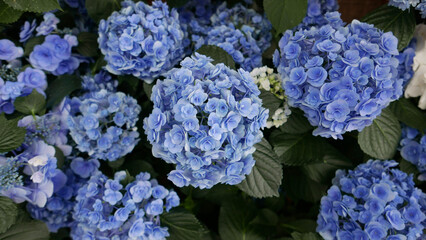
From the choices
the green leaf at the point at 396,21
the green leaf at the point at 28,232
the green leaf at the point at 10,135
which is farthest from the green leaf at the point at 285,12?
the green leaf at the point at 28,232

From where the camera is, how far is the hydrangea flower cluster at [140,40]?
831 millimetres

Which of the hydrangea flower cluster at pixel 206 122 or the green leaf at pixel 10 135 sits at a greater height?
the hydrangea flower cluster at pixel 206 122

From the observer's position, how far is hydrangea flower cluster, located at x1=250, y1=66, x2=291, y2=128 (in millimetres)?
807

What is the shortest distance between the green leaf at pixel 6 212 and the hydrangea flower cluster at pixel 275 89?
1.93 ft

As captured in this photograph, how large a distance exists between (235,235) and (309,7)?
2.19ft

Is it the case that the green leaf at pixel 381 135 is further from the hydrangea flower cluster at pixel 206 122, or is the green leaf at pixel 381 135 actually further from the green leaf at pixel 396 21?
the hydrangea flower cluster at pixel 206 122

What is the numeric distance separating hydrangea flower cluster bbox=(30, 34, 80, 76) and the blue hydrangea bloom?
0.08 feet

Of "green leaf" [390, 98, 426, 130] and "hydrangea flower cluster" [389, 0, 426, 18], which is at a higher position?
"hydrangea flower cluster" [389, 0, 426, 18]

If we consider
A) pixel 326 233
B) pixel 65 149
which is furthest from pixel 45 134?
pixel 326 233

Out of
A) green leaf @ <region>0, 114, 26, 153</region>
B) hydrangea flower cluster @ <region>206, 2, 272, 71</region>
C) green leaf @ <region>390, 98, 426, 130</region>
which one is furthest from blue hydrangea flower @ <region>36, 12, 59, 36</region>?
green leaf @ <region>390, 98, 426, 130</region>

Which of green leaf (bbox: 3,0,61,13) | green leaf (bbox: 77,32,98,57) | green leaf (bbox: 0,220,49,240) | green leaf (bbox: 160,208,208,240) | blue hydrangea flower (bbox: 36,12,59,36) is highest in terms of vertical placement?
green leaf (bbox: 3,0,61,13)

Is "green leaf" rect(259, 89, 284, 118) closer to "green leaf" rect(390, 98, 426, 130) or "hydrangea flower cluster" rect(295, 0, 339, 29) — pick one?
"hydrangea flower cluster" rect(295, 0, 339, 29)

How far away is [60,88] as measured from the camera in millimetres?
957

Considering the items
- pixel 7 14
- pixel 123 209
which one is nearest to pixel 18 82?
pixel 7 14
